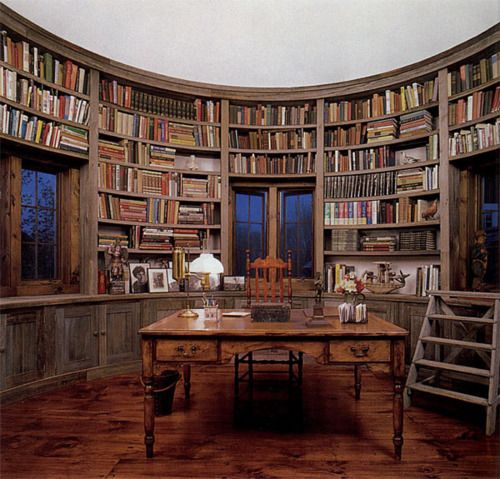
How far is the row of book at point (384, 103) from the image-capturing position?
417cm

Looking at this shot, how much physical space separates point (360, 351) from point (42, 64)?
3.58 meters

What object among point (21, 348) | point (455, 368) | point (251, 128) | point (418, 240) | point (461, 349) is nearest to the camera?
point (455, 368)

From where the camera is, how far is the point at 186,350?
92.7 inches

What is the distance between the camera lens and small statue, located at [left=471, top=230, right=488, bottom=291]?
3.67m

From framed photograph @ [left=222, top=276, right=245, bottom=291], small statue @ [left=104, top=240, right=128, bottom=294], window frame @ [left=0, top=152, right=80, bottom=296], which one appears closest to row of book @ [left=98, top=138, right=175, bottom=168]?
window frame @ [left=0, top=152, right=80, bottom=296]

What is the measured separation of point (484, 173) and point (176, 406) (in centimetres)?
346

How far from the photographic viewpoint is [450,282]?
152 inches

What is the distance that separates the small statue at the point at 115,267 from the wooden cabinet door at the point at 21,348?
2.59 feet

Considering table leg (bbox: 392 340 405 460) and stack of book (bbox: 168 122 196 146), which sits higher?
stack of book (bbox: 168 122 196 146)

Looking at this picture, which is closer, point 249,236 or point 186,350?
point 186,350

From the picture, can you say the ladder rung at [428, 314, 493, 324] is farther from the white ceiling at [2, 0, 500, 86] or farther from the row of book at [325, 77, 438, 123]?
the white ceiling at [2, 0, 500, 86]

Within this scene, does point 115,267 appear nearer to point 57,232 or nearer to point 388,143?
point 57,232

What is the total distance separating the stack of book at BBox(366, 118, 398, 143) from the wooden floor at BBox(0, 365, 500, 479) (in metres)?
2.58

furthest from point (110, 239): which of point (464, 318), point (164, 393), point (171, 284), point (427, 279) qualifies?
point (464, 318)
